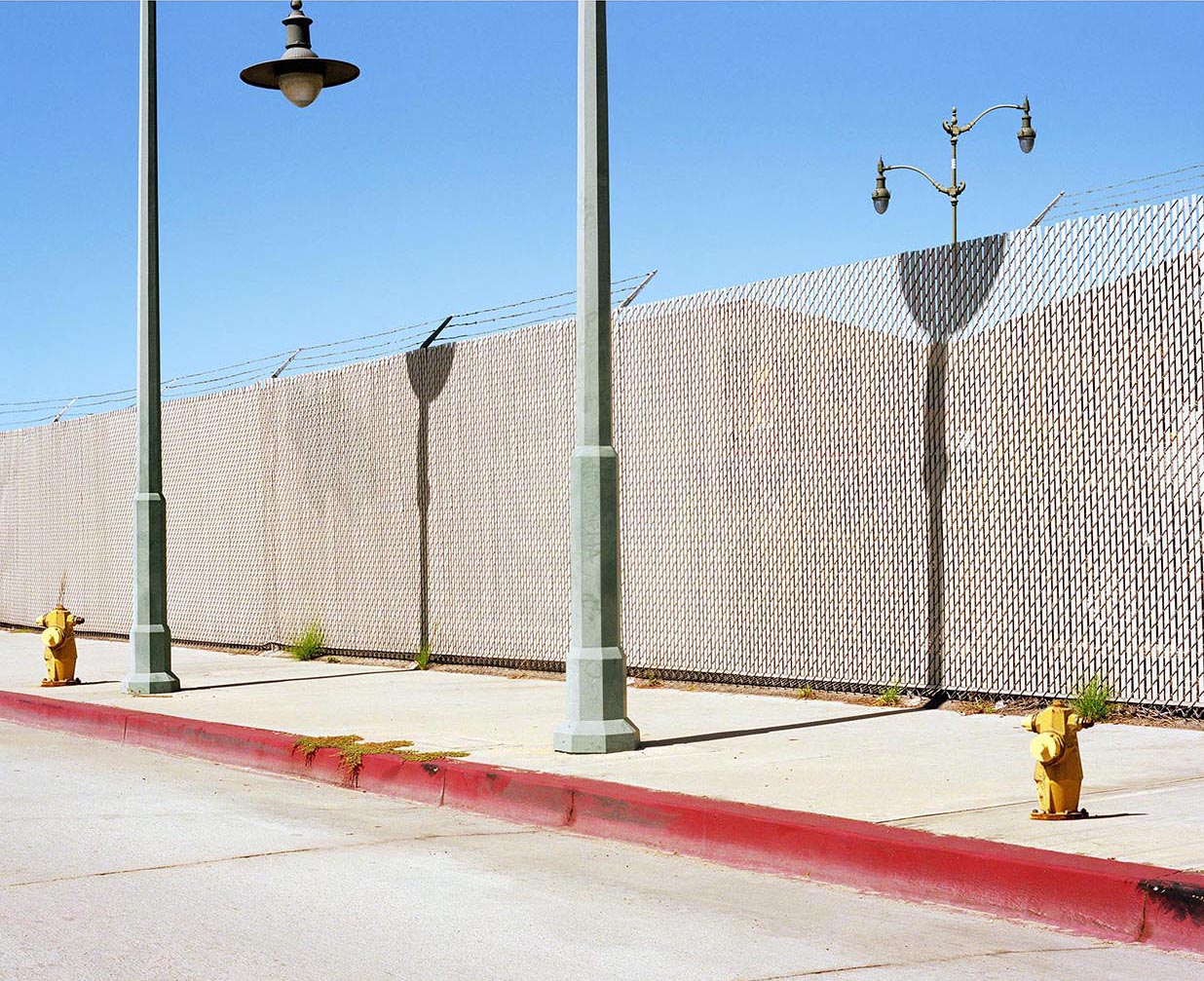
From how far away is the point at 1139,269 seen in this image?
10.6m

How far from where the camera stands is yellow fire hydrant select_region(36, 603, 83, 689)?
15.6 m

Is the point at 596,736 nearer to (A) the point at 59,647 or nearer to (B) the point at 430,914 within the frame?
(B) the point at 430,914

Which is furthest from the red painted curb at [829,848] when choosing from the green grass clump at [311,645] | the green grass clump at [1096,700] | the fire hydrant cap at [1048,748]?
the green grass clump at [311,645]

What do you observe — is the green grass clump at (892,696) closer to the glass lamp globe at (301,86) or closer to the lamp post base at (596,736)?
the lamp post base at (596,736)

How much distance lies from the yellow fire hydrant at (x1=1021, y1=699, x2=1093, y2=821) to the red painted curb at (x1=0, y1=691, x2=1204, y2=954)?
638mm

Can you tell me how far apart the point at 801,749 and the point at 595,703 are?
Answer: 4.24 ft

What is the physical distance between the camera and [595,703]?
973 cm

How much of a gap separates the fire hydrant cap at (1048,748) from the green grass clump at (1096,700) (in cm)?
379

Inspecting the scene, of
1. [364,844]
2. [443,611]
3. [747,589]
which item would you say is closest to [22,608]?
[443,611]

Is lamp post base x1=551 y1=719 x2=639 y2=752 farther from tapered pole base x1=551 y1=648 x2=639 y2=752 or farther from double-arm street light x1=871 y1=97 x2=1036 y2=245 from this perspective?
double-arm street light x1=871 y1=97 x2=1036 y2=245

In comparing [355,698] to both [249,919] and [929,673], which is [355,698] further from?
[249,919]

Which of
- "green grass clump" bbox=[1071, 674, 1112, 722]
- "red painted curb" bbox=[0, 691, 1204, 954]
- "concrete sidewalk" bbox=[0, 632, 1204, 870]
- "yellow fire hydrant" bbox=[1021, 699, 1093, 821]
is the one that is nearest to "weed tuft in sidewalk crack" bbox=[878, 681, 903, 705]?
"concrete sidewalk" bbox=[0, 632, 1204, 870]

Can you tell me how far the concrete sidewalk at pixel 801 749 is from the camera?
6.98 metres

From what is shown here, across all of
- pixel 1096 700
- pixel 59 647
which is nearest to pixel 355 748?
pixel 1096 700
